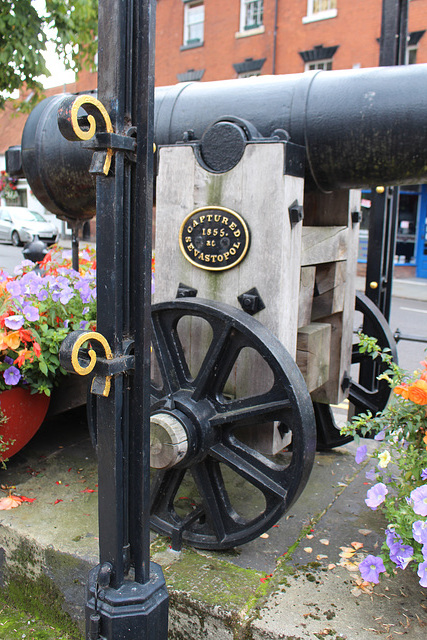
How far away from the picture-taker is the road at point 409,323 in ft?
24.4

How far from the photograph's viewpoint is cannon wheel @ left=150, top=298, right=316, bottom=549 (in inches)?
79.0

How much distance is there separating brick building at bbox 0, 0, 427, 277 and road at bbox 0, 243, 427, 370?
2.71m

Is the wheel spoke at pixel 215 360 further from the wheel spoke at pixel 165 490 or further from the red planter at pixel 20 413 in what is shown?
the red planter at pixel 20 413

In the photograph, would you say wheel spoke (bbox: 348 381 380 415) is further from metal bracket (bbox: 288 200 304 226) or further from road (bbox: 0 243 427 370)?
road (bbox: 0 243 427 370)

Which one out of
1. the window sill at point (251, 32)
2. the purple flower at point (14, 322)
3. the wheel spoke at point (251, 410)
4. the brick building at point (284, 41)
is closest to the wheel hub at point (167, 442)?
the wheel spoke at point (251, 410)

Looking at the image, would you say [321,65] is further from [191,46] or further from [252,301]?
[252,301]

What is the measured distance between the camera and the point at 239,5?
1886 centimetres

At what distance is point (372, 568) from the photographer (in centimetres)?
186

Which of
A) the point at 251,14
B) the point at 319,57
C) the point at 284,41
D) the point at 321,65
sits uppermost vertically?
the point at 251,14

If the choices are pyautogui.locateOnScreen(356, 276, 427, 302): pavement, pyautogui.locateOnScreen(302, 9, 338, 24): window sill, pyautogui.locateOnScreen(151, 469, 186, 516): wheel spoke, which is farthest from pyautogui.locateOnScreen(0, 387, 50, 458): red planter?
pyautogui.locateOnScreen(302, 9, 338, 24): window sill

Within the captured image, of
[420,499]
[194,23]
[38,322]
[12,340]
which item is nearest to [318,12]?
[194,23]

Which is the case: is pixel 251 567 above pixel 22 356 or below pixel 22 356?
below

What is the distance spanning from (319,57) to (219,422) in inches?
671

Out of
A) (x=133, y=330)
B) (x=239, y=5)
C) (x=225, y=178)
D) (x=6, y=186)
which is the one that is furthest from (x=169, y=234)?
(x=6, y=186)
